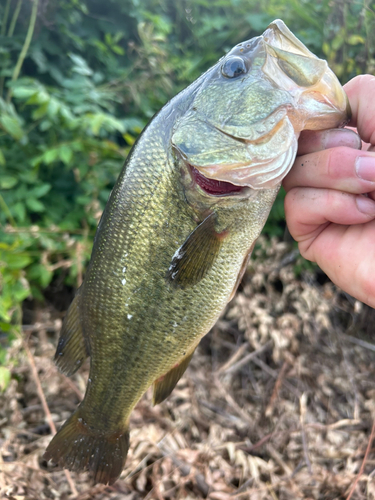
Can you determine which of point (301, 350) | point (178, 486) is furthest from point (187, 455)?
point (301, 350)

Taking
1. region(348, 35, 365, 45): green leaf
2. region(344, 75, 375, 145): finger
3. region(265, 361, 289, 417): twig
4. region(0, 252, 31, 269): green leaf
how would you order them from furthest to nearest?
region(348, 35, 365, 45): green leaf
region(265, 361, 289, 417): twig
region(0, 252, 31, 269): green leaf
region(344, 75, 375, 145): finger

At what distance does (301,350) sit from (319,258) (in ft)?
5.52

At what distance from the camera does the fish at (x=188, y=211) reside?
1051mm

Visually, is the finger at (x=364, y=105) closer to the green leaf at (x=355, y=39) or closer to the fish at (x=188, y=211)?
the fish at (x=188, y=211)

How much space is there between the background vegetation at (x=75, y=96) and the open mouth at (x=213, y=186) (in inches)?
41.2

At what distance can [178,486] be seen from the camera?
1882mm

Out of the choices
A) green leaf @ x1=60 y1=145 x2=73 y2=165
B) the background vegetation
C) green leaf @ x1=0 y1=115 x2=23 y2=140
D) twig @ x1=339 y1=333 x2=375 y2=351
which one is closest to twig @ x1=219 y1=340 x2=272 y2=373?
twig @ x1=339 y1=333 x2=375 y2=351

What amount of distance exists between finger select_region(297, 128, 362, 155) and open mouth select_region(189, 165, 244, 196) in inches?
10.1

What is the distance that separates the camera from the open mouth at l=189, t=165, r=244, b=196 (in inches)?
45.3

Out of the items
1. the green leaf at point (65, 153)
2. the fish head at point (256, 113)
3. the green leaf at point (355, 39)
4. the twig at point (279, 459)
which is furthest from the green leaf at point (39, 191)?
the green leaf at point (355, 39)

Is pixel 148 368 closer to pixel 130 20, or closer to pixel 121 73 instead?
pixel 121 73

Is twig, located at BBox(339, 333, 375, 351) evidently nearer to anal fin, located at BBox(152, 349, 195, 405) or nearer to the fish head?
anal fin, located at BBox(152, 349, 195, 405)

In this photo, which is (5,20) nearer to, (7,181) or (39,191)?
(7,181)

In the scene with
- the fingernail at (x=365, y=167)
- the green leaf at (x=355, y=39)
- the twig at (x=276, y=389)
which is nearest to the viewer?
the fingernail at (x=365, y=167)
